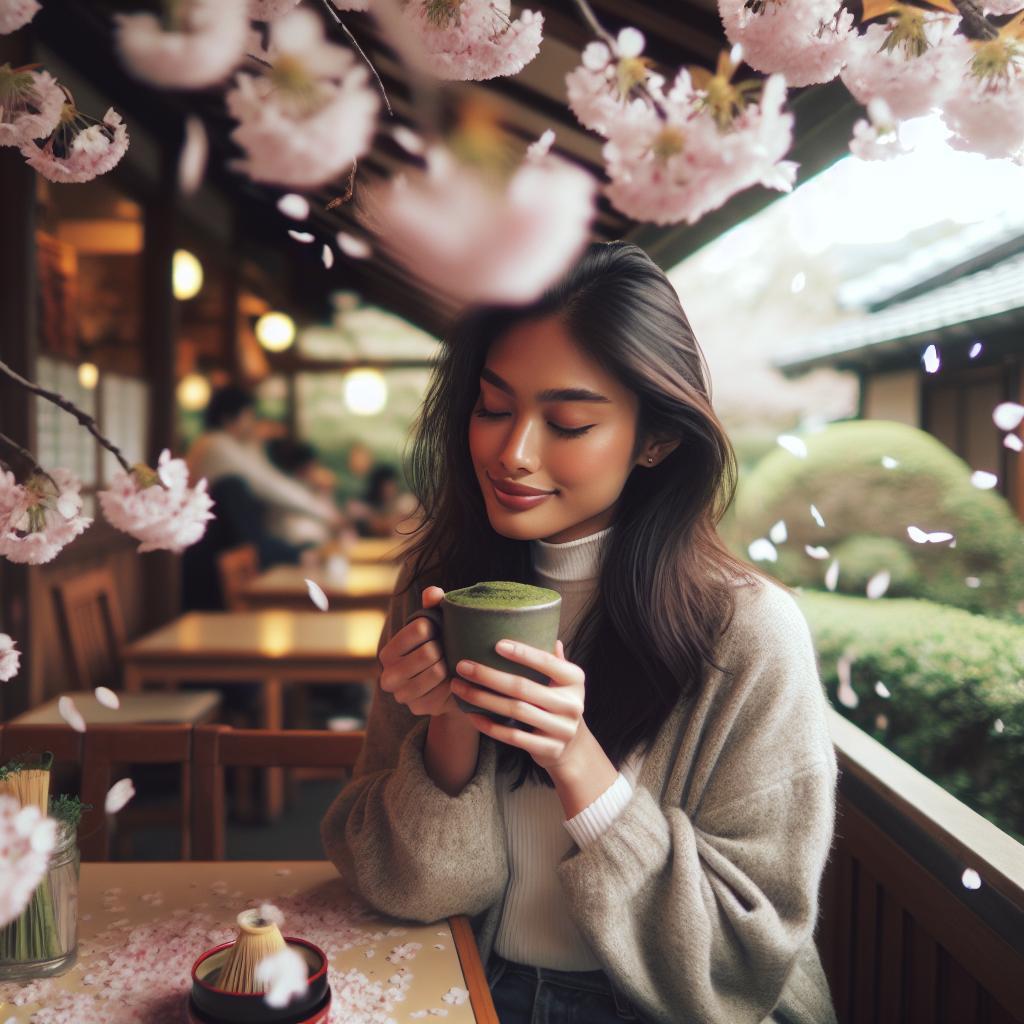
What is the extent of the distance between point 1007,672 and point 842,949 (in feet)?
2.36

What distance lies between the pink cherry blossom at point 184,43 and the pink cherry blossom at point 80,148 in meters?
0.42

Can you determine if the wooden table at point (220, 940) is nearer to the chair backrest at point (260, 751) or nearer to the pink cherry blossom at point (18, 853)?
the chair backrest at point (260, 751)

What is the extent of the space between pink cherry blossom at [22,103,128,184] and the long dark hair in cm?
64

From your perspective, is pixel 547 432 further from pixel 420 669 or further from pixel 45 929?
pixel 45 929

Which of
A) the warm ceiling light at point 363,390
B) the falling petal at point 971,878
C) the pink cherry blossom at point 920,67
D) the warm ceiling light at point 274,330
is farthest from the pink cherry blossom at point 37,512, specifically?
the warm ceiling light at point 363,390

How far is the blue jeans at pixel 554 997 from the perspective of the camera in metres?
1.49

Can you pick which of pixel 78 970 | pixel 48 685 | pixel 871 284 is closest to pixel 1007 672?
pixel 78 970

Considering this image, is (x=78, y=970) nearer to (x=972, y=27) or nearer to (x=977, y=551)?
(x=972, y=27)

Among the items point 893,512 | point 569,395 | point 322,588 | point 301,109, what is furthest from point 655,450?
point 322,588

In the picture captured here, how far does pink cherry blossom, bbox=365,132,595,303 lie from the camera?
0.78m

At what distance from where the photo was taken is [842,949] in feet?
6.92

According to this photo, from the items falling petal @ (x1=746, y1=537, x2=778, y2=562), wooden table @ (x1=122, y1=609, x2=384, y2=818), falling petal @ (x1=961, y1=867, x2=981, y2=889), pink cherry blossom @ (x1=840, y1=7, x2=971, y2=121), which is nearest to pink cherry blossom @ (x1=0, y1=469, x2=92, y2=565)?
pink cherry blossom @ (x1=840, y1=7, x2=971, y2=121)

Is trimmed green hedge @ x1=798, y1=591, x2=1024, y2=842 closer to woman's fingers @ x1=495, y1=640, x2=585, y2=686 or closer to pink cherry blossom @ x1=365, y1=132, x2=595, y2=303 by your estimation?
woman's fingers @ x1=495, y1=640, x2=585, y2=686

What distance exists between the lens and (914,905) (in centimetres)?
171
